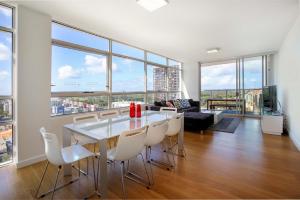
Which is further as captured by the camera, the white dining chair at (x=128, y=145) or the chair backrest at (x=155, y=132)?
the chair backrest at (x=155, y=132)

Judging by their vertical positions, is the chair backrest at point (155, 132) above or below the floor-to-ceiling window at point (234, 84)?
below

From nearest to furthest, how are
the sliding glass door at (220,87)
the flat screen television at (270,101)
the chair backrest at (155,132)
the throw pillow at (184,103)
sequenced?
the chair backrest at (155,132) → the flat screen television at (270,101) → the throw pillow at (184,103) → the sliding glass door at (220,87)

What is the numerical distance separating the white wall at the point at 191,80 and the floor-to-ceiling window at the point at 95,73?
8.51 ft

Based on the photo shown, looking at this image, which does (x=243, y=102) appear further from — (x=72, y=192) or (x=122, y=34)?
(x=72, y=192)

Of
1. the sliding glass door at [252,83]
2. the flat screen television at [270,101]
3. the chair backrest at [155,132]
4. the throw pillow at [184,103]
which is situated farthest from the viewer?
the sliding glass door at [252,83]

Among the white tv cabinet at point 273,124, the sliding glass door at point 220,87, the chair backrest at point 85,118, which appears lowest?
the white tv cabinet at point 273,124

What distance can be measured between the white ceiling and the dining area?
189 centimetres

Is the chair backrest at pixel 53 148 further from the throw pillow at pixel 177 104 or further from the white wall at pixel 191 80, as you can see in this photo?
the white wall at pixel 191 80

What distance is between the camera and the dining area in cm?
161

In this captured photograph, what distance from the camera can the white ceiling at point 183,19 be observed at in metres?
2.63

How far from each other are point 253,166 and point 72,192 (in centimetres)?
261

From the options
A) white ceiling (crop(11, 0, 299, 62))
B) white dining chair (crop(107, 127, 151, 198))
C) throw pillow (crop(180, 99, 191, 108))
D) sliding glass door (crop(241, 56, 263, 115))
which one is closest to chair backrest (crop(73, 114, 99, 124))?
white dining chair (crop(107, 127, 151, 198))

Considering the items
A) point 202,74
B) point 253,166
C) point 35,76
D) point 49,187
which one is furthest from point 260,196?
point 202,74

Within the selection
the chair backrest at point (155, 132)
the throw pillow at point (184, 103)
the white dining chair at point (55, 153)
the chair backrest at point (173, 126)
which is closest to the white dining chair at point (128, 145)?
the chair backrest at point (155, 132)
